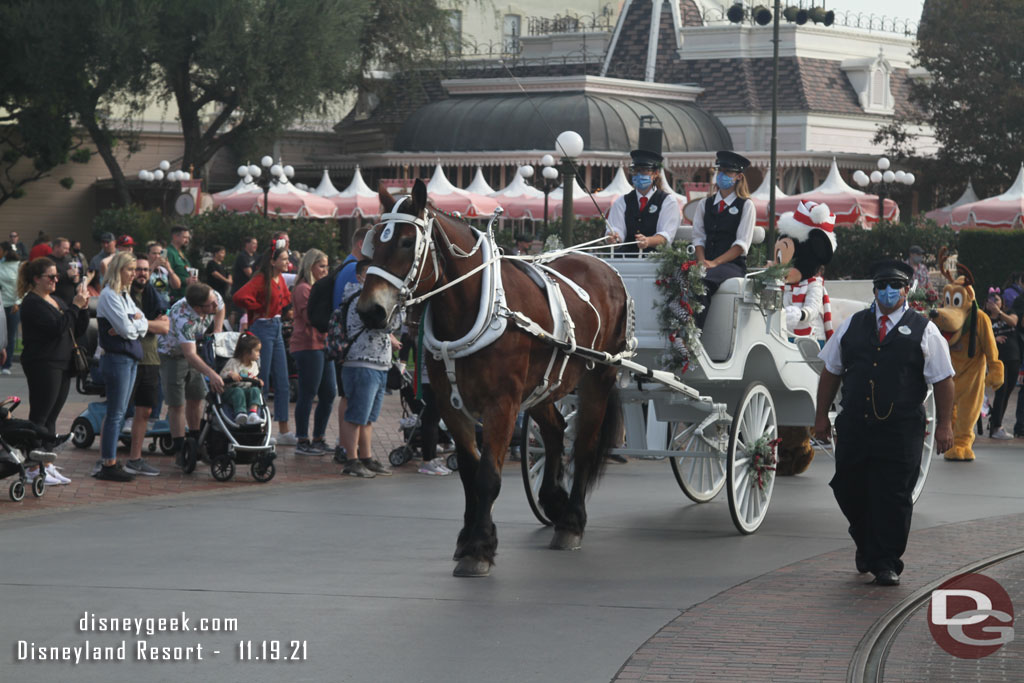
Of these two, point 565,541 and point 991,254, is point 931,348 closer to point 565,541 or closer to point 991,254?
point 565,541

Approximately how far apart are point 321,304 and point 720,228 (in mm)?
3850

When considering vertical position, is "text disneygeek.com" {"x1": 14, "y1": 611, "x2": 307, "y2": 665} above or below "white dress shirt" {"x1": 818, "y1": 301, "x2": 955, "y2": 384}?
below

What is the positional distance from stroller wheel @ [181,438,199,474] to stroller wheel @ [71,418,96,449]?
171 centimetres

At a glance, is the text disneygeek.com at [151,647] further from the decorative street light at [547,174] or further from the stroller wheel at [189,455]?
the decorative street light at [547,174]

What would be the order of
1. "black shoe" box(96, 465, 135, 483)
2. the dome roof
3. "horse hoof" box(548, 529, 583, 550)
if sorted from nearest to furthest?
1. "horse hoof" box(548, 529, 583, 550)
2. "black shoe" box(96, 465, 135, 483)
3. the dome roof

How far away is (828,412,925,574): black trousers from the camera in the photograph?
8.55 metres

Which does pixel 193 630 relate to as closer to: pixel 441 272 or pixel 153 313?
pixel 441 272

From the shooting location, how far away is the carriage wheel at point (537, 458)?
10.1 meters

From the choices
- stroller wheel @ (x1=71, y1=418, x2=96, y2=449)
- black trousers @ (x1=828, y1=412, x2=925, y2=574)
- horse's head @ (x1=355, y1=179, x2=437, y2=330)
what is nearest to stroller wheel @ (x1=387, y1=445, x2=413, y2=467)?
stroller wheel @ (x1=71, y1=418, x2=96, y2=449)

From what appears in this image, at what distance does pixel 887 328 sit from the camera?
8.62 m

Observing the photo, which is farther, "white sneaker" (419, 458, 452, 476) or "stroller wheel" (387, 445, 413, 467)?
"stroller wheel" (387, 445, 413, 467)

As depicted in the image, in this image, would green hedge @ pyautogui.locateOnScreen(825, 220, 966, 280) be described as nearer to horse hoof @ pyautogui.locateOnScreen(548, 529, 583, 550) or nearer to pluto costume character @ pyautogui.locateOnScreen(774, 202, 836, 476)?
pluto costume character @ pyautogui.locateOnScreen(774, 202, 836, 476)

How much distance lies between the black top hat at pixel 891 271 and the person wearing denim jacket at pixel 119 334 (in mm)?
5665

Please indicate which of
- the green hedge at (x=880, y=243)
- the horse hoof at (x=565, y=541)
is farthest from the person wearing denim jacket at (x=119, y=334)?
the green hedge at (x=880, y=243)
